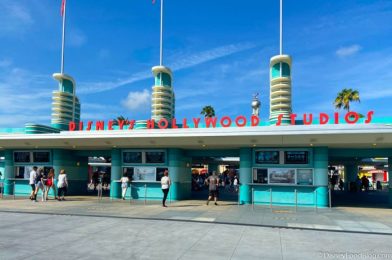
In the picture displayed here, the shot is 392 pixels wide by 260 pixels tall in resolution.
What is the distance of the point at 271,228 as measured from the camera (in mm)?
11711

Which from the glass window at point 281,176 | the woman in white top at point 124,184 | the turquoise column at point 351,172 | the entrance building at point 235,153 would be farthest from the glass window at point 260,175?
the turquoise column at point 351,172

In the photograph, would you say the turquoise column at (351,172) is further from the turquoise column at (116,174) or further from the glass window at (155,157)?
the turquoise column at (116,174)

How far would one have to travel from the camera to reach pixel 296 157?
63.6ft

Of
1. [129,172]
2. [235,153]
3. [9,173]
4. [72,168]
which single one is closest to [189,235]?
[235,153]

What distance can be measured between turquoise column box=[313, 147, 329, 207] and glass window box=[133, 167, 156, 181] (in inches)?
360

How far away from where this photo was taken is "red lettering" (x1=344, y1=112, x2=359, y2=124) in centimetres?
1836

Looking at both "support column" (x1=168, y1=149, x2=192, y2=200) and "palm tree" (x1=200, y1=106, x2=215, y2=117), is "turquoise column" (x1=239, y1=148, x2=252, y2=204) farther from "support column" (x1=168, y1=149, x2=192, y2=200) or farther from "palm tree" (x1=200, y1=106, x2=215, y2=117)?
"palm tree" (x1=200, y1=106, x2=215, y2=117)

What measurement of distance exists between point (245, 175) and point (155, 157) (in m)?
5.52

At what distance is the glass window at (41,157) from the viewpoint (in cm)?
2408

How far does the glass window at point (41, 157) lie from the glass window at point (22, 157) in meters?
0.51

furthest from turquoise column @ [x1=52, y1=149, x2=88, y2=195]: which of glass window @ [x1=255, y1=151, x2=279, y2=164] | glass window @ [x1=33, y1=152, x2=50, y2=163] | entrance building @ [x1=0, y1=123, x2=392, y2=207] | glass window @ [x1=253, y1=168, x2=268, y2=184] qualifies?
Answer: glass window @ [x1=255, y1=151, x2=279, y2=164]

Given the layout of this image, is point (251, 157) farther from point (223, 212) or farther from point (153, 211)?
point (153, 211)

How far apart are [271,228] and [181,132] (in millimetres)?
8233

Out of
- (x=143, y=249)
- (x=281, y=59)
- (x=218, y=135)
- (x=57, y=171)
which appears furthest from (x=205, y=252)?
(x=281, y=59)
